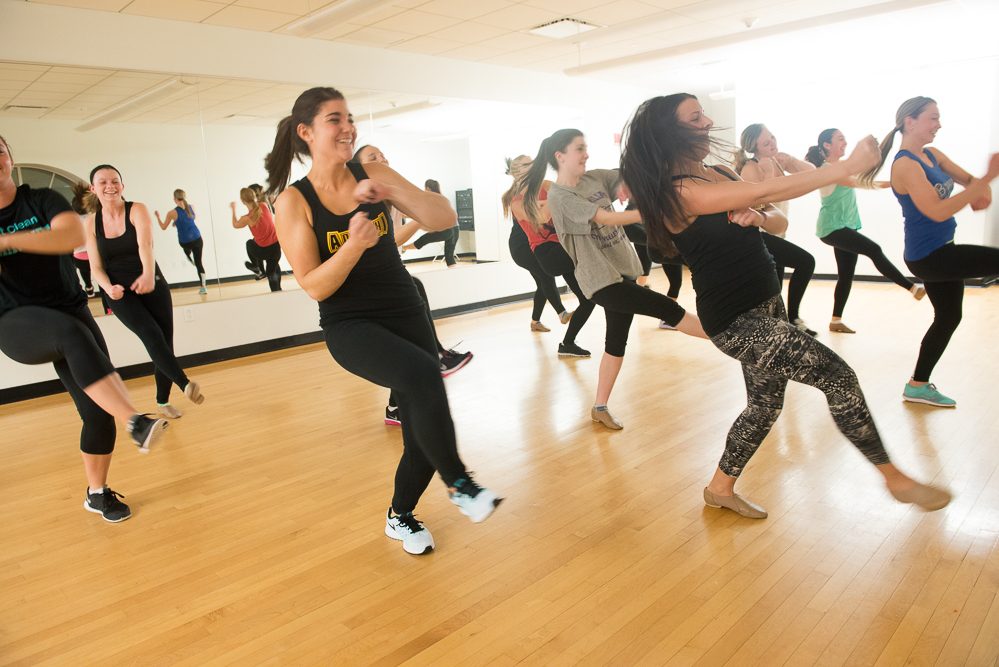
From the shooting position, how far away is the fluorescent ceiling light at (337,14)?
4.95 metres

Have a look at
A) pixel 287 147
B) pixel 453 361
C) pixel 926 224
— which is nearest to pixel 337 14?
pixel 287 147

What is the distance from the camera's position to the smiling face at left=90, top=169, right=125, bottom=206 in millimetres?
3859

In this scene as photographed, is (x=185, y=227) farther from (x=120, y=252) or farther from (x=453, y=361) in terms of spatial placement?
(x=453, y=361)

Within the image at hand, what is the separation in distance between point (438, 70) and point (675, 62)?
126 inches

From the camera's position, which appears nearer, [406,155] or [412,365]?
[412,365]

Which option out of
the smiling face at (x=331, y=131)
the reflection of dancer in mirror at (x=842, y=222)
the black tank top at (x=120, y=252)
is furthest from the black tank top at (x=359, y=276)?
the reflection of dancer in mirror at (x=842, y=222)

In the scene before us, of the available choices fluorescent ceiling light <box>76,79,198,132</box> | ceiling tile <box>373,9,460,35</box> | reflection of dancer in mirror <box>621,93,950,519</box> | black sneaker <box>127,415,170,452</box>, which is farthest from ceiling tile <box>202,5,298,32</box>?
reflection of dancer in mirror <box>621,93,950,519</box>

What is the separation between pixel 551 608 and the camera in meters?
2.01

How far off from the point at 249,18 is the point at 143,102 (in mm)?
1195

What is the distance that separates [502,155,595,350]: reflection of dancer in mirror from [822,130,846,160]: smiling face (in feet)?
7.31

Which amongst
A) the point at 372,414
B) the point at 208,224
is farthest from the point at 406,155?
the point at 372,414

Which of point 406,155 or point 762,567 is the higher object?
point 406,155

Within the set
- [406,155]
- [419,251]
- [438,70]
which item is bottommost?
[419,251]

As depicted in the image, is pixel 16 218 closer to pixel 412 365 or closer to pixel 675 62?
pixel 412 365
